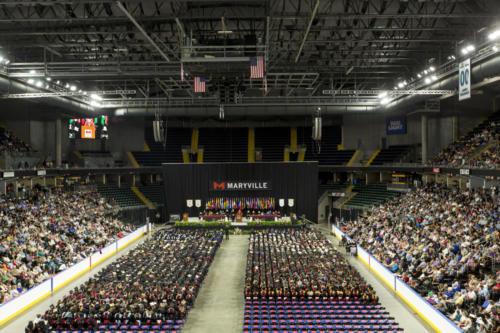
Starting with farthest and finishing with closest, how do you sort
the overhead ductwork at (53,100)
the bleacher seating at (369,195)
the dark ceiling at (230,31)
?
the bleacher seating at (369,195)
the overhead ductwork at (53,100)
the dark ceiling at (230,31)

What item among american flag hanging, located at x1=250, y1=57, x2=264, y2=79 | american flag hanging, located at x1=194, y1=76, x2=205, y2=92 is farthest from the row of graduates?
american flag hanging, located at x1=194, y1=76, x2=205, y2=92

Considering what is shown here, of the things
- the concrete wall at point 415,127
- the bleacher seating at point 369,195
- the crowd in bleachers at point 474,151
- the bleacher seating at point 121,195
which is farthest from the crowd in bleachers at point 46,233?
the concrete wall at point 415,127

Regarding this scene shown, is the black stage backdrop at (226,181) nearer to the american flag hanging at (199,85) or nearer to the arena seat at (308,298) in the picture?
the arena seat at (308,298)

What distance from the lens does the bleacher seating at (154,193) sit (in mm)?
41844

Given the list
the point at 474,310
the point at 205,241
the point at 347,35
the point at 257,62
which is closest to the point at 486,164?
the point at 347,35

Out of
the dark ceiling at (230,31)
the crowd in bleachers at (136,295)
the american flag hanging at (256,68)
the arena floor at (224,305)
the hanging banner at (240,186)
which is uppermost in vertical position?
the dark ceiling at (230,31)

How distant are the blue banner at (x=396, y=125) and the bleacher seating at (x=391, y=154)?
1.70m

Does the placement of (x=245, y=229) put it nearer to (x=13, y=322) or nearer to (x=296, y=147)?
(x=296, y=147)

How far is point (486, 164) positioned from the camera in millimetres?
24281

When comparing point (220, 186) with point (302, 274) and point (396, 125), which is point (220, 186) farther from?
point (302, 274)

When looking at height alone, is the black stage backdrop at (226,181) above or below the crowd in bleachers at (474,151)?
below

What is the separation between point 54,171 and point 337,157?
2880 centimetres

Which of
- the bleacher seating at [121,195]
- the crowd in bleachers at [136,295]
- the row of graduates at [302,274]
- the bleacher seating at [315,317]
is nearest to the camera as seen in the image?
the bleacher seating at [315,317]

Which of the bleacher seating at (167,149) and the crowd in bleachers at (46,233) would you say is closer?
the crowd in bleachers at (46,233)
